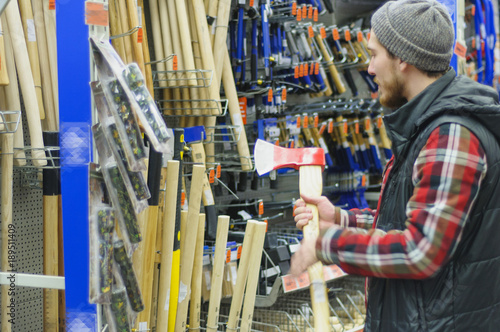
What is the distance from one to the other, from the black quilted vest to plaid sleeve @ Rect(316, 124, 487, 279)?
55mm

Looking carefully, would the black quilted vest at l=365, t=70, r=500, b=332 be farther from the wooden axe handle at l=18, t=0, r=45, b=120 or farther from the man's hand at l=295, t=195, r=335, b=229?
the wooden axe handle at l=18, t=0, r=45, b=120

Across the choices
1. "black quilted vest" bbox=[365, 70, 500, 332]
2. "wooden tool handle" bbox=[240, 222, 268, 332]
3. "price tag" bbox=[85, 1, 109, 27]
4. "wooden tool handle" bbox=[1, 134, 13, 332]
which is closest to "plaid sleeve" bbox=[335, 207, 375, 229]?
"black quilted vest" bbox=[365, 70, 500, 332]

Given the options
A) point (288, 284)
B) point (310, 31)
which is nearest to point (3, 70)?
point (288, 284)

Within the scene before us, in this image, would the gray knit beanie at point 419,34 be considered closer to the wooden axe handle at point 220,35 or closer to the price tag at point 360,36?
the wooden axe handle at point 220,35

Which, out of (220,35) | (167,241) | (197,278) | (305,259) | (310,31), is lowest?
(197,278)

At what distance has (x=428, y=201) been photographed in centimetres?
133

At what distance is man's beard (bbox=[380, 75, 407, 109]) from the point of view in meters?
1.56

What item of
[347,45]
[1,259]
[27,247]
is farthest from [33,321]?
[347,45]

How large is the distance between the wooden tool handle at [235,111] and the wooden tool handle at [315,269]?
1.34 m

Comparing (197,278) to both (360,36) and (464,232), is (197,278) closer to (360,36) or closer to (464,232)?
(464,232)

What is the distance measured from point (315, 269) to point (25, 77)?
4.48ft

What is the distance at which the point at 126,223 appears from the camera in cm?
161

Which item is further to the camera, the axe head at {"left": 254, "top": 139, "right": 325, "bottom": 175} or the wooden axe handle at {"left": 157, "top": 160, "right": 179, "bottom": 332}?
the wooden axe handle at {"left": 157, "top": 160, "right": 179, "bottom": 332}

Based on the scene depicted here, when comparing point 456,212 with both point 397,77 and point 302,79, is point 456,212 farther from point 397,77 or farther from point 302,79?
point 302,79
